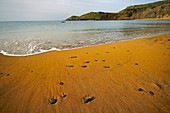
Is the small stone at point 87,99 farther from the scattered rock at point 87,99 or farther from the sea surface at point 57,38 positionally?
the sea surface at point 57,38

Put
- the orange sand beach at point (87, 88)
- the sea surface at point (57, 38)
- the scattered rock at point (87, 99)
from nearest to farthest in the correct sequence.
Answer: the orange sand beach at point (87, 88), the scattered rock at point (87, 99), the sea surface at point (57, 38)

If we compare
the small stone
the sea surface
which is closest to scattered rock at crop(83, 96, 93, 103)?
the small stone

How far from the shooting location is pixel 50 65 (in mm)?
4109

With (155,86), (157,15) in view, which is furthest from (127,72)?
(157,15)

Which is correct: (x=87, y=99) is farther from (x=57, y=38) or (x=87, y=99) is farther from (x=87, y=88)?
(x=57, y=38)

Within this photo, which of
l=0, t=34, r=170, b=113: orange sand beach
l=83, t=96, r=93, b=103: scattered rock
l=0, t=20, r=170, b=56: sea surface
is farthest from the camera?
l=0, t=20, r=170, b=56: sea surface

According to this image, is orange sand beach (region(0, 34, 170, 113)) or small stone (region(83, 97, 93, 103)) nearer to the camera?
orange sand beach (region(0, 34, 170, 113))

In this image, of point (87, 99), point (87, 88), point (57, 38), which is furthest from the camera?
point (57, 38)

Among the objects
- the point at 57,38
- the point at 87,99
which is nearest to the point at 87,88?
the point at 87,99

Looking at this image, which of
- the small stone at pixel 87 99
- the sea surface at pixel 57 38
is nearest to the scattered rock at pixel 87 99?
the small stone at pixel 87 99

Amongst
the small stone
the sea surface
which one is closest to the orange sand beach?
the small stone

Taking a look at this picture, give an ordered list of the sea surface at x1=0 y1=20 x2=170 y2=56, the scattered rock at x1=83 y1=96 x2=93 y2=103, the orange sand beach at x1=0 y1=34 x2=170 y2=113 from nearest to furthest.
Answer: the orange sand beach at x1=0 y1=34 x2=170 y2=113, the scattered rock at x1=83 y1=96 x2=93 y2=103, the sea surface at x1=0 y1=20 x2=170 y2=56

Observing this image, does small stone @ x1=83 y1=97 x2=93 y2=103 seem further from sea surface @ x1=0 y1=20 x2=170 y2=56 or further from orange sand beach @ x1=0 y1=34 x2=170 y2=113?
sea surface @ x1=0 y1=20 x2=170 y2=56

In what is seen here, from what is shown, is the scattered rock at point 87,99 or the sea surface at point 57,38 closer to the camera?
the scattered rock at point 87,99
